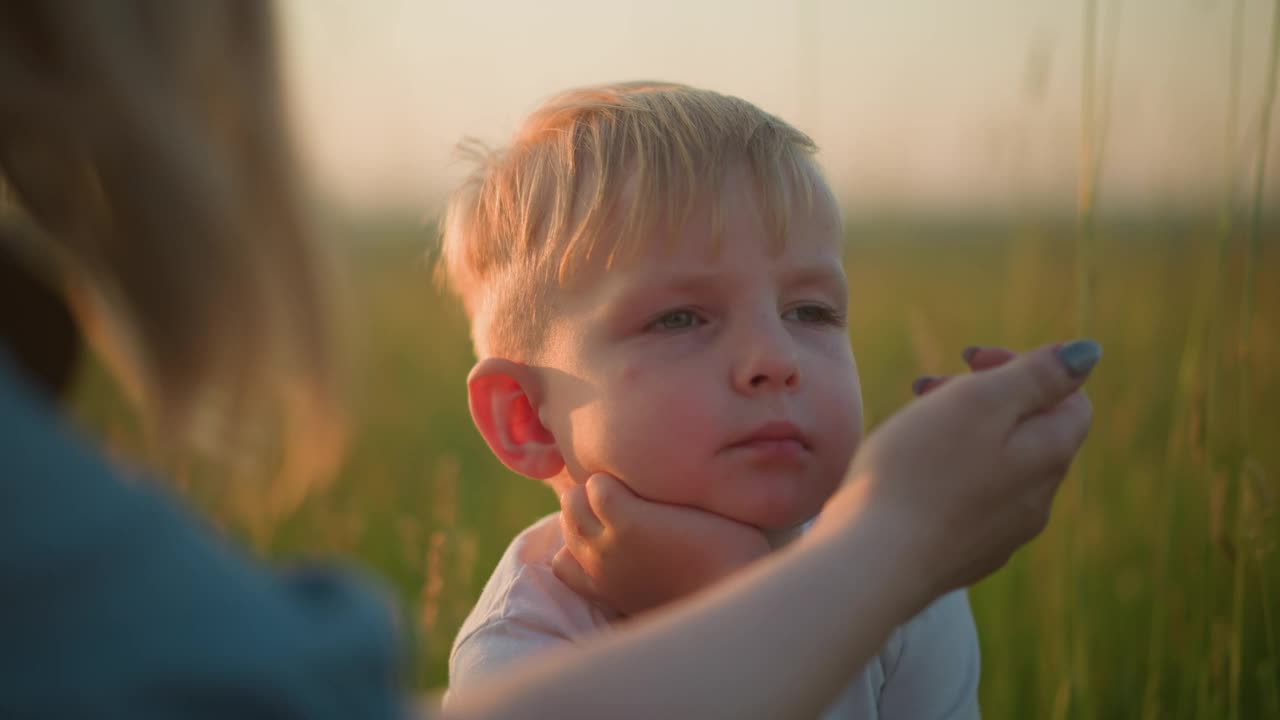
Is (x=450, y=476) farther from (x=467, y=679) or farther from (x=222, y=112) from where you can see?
(x=222, y=112)

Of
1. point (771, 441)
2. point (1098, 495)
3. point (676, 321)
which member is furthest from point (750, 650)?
point (1098, 495)

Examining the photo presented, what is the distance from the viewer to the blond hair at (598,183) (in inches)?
50.7

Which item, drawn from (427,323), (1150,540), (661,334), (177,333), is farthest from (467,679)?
(427,323)

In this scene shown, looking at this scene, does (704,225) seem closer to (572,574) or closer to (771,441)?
(771,441)

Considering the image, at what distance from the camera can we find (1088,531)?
222cm

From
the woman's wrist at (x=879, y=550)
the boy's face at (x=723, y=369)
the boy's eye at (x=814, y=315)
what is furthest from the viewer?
the boy's eye at (x=814, y=315)

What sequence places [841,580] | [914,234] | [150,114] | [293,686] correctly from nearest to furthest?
1. [293,686]
2. [150,114]
3. [841,580]
4. [914,234]

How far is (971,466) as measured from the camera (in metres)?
0.88

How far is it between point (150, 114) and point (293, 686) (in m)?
0.34

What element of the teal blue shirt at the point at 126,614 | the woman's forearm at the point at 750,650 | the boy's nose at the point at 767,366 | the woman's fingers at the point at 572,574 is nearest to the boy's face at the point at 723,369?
the boy's nose at the point at 767,366

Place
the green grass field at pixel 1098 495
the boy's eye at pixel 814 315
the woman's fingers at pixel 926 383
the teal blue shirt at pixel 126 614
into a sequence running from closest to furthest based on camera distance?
the teal blue shirt at pixel 126 614, the woman's fingers at pixel 926 383, the boy's eye at pixel 814 315, the green grass field at pixel 1098 495

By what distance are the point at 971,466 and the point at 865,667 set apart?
50cm

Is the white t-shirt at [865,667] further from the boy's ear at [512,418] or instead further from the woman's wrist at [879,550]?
the woman's wrist at [879,550]

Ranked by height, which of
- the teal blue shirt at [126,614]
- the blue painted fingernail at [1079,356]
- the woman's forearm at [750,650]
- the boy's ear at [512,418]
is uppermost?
the teal blue shirt at [126,614]
